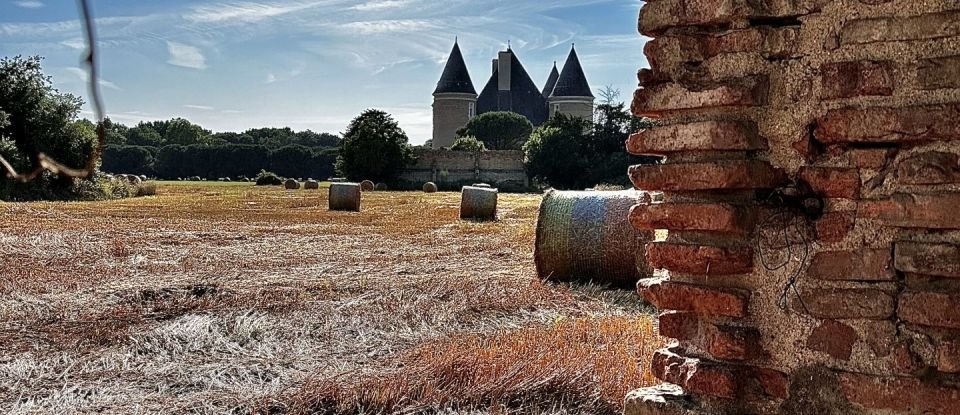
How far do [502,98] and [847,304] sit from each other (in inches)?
3306

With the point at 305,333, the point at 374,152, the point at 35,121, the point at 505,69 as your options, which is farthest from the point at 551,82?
the point at 305,333

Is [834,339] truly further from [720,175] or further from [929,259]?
[720,175]

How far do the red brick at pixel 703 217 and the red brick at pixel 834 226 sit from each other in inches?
7.9

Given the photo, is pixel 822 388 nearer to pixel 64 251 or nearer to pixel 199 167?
pixel 64 251

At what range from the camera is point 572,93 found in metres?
80.7

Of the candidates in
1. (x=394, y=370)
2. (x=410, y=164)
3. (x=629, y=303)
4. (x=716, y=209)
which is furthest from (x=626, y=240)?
(x=410, y=164)

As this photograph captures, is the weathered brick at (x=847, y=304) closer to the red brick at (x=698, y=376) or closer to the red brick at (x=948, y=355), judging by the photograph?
the red brick at (x=948, y=355)

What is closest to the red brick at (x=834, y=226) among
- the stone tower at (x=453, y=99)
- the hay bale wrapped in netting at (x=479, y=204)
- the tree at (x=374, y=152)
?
the hay bale wrapped in netting at (x=479, y=204)

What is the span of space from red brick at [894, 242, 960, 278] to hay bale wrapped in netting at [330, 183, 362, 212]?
2095 centimetres

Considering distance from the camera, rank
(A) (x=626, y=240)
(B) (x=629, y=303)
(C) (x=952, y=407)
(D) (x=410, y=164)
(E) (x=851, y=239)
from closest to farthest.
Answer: (C) (x=952, y=407) < (E) (x=851, y=239) < (B) (x=629, y=303) < (A) (x=626, y=240) < (D) (x=410, y=164)

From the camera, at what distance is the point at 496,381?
4.28 m

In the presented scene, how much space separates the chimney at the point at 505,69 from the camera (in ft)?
270

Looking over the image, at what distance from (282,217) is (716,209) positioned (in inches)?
675

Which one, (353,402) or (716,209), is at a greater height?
(716,209)
